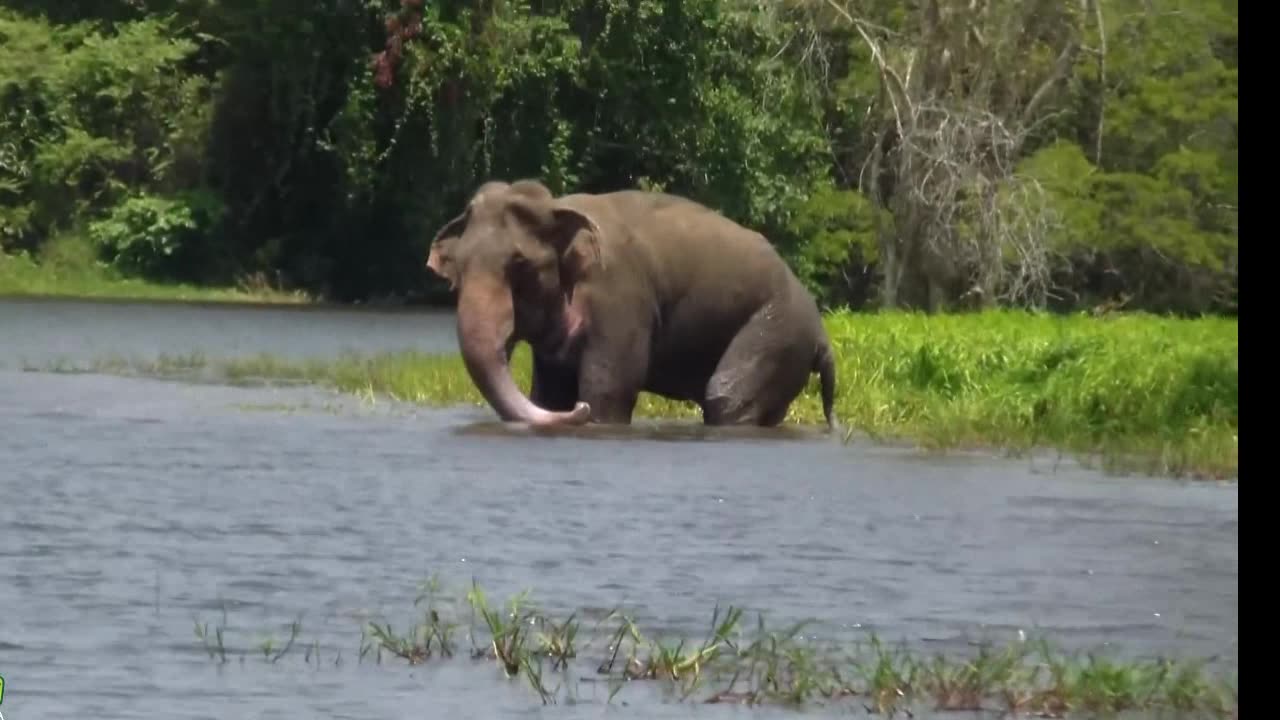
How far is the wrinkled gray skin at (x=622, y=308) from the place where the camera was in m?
22.8

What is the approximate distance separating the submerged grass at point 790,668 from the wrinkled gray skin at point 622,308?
993 centimetres

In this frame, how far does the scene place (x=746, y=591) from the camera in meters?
14.5

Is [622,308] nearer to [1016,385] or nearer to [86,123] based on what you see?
[1016,385]

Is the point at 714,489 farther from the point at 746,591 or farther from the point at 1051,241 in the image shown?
the point at 1051,241

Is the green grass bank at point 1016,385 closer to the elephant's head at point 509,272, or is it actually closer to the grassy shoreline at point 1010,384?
the grassy shoreline at point 1010,384

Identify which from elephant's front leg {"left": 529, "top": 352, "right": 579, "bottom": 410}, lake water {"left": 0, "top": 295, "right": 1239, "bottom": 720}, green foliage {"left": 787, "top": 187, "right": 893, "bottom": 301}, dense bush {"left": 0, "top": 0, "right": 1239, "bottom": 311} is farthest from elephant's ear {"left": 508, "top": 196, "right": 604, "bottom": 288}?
green foliage {"left": 787, "top": 187, "right": 893, "bottom": 301}

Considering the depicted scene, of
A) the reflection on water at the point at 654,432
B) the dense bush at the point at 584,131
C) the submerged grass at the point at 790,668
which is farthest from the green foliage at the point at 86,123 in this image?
the submerged grass at the point at 790,668

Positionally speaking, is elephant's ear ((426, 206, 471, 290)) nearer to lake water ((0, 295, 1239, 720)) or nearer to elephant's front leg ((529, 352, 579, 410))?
elephant's front leg ((529, 352, 579, 410))

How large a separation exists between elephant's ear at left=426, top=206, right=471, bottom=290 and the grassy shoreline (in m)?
3.00

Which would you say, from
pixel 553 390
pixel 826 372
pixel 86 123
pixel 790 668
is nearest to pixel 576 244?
pixel 553 390

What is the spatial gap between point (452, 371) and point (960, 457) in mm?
6726

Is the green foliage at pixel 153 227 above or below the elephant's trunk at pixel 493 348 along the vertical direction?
below

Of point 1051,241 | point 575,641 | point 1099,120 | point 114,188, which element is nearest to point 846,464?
point 575,641

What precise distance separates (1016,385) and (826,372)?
62.6 inches
